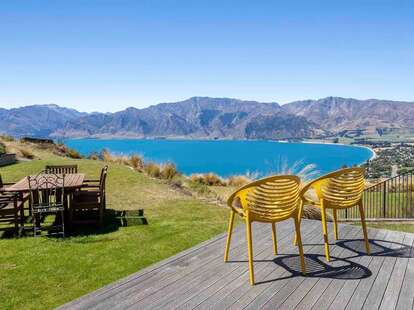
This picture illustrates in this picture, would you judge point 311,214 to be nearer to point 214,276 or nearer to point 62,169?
point 214,276

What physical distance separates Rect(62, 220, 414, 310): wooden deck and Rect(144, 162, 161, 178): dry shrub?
36.2 ft

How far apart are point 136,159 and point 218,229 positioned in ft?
38.3

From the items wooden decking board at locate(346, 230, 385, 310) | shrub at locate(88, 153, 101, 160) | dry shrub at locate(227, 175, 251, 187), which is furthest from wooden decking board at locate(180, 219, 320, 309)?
shrub at locate(88, 153, 101, 160)

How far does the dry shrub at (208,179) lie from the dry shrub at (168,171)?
99 cm

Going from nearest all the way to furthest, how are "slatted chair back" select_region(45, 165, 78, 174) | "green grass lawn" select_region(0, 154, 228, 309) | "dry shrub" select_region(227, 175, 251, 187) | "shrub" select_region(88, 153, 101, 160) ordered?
1. "green grass lawn" select_region(0, 154, 228, 309)
2. "slatted chair back" select_region(45, 165, 78, 174)
3. "dry shrub" select_region(227, 175, 251, 187)
4. "shrub" select_region(88, 153, 101, 160)

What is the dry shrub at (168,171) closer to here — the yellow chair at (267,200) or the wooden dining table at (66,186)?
the wooden dining table at (66,186)

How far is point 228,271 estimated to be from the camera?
3660mm

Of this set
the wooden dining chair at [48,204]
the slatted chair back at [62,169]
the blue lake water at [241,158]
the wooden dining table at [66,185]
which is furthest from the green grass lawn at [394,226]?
the slatted chair back at [62,169]

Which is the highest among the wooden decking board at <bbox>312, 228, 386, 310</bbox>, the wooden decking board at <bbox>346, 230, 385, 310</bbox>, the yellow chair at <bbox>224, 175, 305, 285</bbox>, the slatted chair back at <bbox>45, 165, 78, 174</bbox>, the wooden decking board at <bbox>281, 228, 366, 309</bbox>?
the yellow chair at <bbox>224, 175, 305, 285</bbox>

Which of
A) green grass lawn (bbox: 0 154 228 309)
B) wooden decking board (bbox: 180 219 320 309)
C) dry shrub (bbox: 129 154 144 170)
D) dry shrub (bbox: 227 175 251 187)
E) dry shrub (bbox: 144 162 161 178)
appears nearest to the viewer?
wooden decking board (bbox: 180 219 320 309)

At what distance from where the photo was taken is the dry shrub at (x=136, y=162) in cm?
1722

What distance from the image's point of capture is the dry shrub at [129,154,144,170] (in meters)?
17.2

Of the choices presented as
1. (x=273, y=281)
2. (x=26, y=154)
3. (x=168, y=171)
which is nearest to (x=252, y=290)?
(x=273, y=281)

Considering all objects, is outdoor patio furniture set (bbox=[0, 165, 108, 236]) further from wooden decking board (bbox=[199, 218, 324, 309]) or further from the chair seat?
wooden decking board (bbox=[199, 218, 324, 309])
